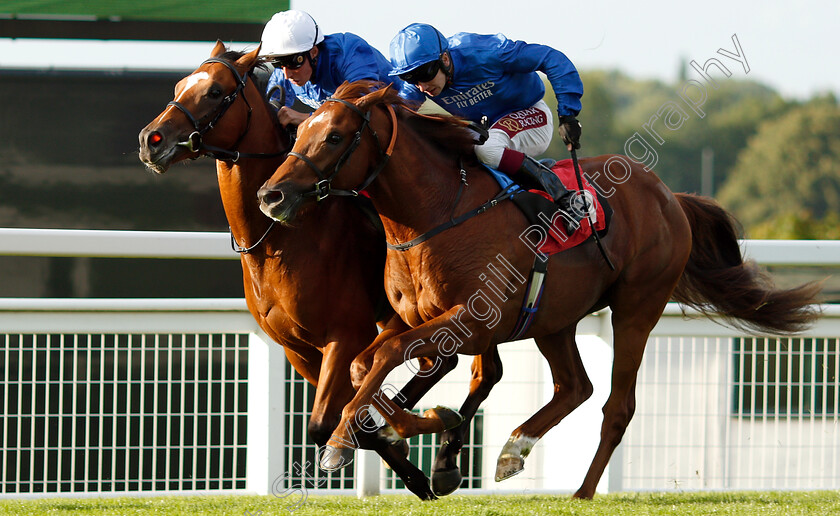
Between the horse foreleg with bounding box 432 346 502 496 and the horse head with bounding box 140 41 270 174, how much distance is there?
144 cm

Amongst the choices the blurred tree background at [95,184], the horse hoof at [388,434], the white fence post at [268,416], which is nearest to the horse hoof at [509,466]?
the horse hoof at [388,434]

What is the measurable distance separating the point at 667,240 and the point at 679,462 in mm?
1150

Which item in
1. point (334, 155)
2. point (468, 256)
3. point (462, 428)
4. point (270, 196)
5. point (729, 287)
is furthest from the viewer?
point (729, 287)

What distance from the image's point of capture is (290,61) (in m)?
3.91

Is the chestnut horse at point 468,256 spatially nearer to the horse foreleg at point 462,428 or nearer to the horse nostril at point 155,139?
the horse foreleg at point 462,428

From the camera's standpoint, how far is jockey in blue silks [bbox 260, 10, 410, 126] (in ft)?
12.7

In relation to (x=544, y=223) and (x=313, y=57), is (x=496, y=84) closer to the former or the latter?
(x=544, y=223)

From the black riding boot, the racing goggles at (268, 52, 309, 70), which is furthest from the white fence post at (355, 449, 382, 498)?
the racing goggles at (268, 52, 309, 70)

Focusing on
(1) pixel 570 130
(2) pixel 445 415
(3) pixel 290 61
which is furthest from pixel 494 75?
(2) pixel 445 415

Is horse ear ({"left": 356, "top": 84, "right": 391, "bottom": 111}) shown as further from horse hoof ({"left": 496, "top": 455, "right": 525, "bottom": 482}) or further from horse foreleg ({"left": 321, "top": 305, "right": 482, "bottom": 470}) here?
horse hoof ({"left": 496, "top": 455, "right": 525, "bottom": 482})

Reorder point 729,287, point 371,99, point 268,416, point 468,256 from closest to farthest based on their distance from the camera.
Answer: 1. point 371,99
2. point 468,256
3. point 268,416
4. point 729,287

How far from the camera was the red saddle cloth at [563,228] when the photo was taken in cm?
393

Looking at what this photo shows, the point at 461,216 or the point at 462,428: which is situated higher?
the point at 461,216

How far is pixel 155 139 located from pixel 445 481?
183 centimetres
